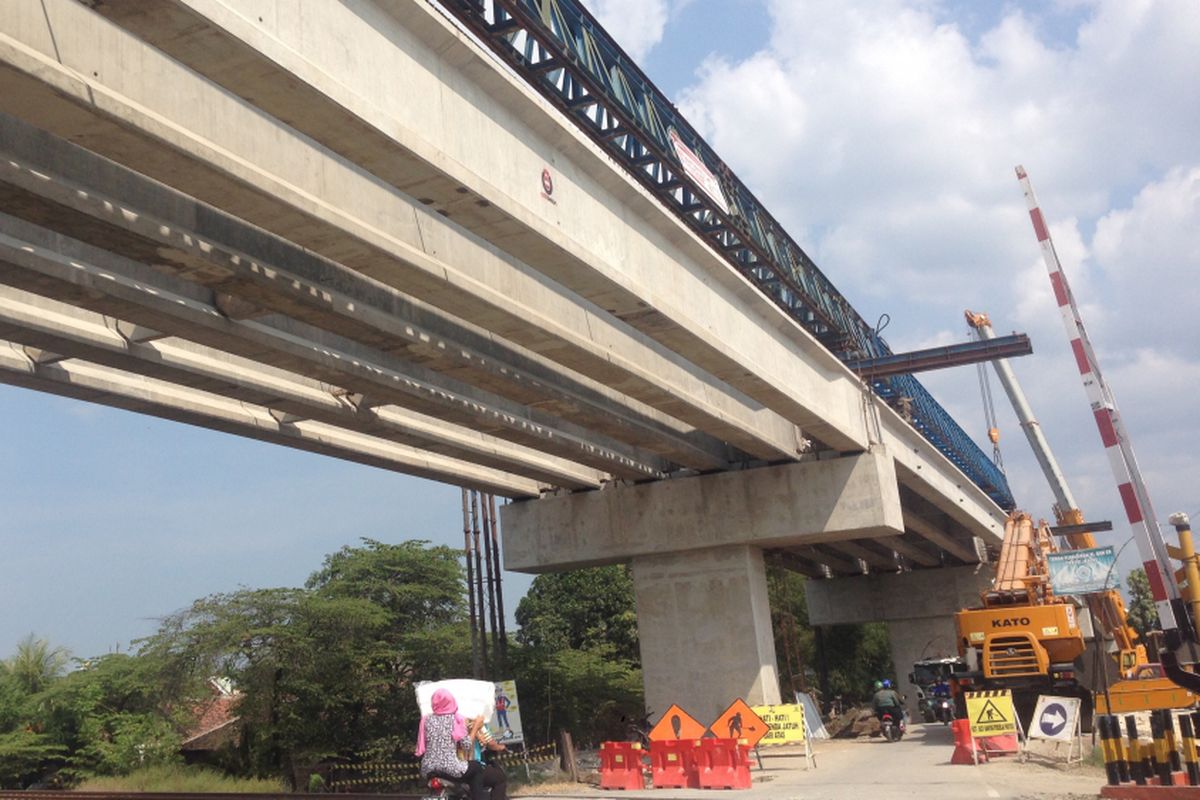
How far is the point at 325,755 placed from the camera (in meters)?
27.0

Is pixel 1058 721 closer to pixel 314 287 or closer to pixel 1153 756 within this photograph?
pixel 1153 756

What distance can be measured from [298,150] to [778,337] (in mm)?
11026

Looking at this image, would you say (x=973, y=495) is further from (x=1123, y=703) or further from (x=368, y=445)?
(x=368, y=445)

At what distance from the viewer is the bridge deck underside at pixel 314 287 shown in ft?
28.7

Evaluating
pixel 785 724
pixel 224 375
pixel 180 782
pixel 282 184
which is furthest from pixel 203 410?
pixel 180 782

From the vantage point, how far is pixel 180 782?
81.9 feet

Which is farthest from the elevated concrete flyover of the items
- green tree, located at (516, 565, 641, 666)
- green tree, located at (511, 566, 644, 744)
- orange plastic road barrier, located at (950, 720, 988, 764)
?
green tree, located at (516, 565, 641, 666)

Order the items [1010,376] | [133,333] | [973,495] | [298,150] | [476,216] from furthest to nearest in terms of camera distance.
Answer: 1. [1010,376]
2. [973,495]
3. [133,333]
4. [476,216]
5. [298,150]

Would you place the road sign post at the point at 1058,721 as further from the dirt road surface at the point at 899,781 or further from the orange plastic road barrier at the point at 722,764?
the orange plastic road barrier at the point at 722,764

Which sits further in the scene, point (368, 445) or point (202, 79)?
point (368, 445)

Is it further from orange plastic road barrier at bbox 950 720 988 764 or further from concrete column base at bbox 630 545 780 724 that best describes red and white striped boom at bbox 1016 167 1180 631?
concrete column base at bbox 630 545 780 724

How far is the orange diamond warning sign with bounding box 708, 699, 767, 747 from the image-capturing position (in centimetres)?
1725

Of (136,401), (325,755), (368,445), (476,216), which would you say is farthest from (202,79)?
(325,755)

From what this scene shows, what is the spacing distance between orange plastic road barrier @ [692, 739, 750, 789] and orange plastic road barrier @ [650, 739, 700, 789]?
6.2 inches
